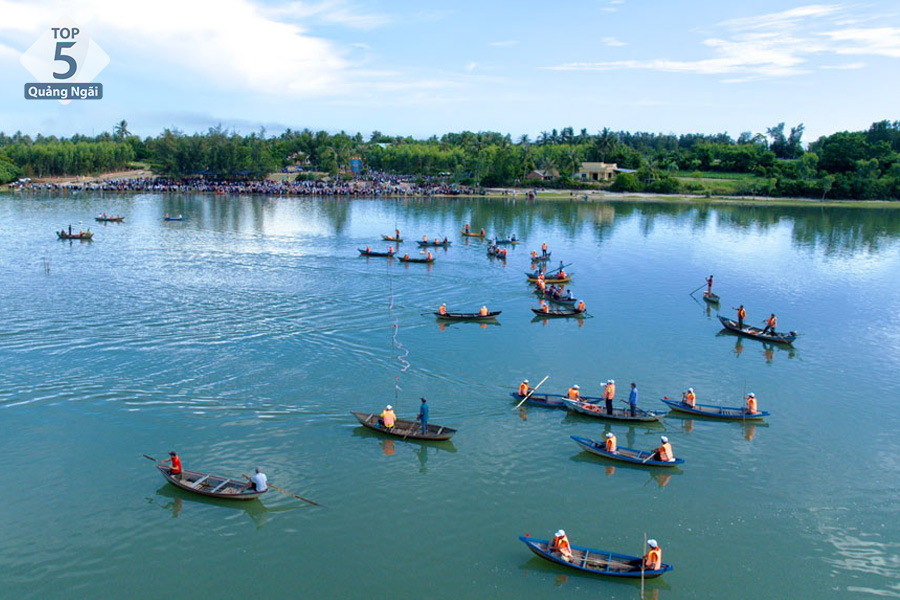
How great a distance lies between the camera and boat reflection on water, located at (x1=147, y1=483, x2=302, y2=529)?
18906mm

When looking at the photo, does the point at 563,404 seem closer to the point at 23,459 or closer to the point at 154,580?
the point at 154,580

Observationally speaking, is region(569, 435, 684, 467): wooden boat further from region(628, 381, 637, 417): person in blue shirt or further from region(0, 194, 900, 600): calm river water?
region(628, 381, 637, 417): person in blue shirt

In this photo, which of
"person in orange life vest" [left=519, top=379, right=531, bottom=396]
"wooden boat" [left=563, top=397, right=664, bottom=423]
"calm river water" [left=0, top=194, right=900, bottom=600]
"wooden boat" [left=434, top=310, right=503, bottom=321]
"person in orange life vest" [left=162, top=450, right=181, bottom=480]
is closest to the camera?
"calm river water" [left=0, top=194, right=900, bottom=600]

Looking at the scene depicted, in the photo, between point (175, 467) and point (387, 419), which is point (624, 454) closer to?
point (387, 419)

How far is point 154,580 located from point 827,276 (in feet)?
186

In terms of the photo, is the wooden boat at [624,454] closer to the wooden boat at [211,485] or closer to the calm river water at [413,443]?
the calm river water at [413,443]

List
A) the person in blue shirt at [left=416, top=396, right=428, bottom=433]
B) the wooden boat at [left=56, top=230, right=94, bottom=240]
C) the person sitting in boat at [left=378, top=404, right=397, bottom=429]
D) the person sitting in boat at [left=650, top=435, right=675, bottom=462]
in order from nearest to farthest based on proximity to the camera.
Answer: the person sitting in boat at [left=650, top=435, right=675, bottom=462] → the person in blue shirt at [left=416, top=396, right=428, bottom=433] → the person sitting in boat at [left=378, top=404, right=397, bottom=429] → the wooden boat at [left=56, top=230, right=94, bottom=240]

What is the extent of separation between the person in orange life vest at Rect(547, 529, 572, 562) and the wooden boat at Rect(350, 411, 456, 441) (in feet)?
22.7

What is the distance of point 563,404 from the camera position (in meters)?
26.0

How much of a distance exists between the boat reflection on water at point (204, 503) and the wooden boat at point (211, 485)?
0.22 meters

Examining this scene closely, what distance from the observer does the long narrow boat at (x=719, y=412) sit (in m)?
25.2

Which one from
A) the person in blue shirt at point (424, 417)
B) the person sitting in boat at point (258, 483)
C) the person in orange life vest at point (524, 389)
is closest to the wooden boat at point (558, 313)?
the person in orange life vest at point (524, 389)

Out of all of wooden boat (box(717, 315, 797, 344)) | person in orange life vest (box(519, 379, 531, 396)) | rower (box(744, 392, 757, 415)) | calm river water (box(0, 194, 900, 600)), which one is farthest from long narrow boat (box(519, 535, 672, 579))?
wooden boat (box(717, 315, 797, 344))

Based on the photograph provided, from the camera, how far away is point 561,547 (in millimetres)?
16594
